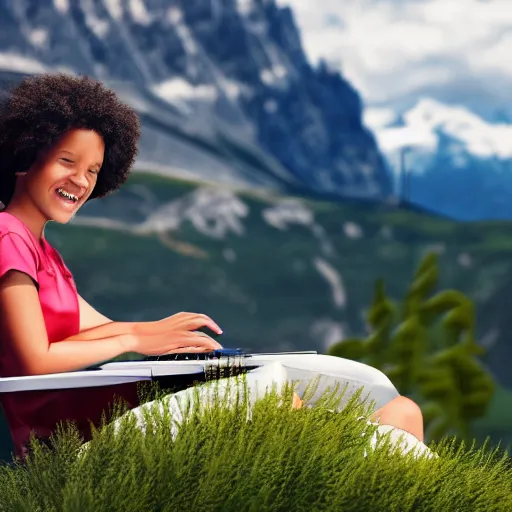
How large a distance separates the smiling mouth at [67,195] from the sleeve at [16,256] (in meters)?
0.17

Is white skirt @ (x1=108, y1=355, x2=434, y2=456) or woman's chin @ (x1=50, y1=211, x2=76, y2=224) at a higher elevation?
woman's chin @ (x1=50, y1=211, x2=76, y2=224)

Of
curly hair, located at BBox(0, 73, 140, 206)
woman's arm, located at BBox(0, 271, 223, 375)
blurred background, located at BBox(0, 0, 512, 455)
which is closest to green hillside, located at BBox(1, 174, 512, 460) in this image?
blurred background, located at BBox(0, 0, 512, 455)

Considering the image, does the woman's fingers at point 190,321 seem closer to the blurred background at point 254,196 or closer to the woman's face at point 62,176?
the woman's face at point 62,176

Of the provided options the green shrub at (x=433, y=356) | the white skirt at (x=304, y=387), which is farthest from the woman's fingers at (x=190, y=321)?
the green shrub at (x=433, y=356)

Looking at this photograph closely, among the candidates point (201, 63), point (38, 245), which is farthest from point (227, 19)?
point (38, 245)

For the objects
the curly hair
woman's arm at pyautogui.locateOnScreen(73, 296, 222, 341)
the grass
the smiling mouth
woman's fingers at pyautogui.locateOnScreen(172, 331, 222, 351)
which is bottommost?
the grass

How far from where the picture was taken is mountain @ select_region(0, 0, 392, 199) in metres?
9.20

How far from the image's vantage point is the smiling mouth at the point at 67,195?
2.19 m

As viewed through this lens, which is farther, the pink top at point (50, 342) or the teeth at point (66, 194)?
the teeth at point (66, 194)

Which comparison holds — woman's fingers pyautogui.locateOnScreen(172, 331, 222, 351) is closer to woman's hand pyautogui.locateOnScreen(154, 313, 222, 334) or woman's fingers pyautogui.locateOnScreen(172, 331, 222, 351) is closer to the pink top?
woman's hand pyautogui.locateOnScreen(154, 313, 222, 334)

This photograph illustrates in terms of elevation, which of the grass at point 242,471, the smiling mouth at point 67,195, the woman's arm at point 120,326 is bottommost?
the grass at point 242,471

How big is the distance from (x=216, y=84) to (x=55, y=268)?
25.9ft

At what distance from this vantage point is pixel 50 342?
2111 millimetres

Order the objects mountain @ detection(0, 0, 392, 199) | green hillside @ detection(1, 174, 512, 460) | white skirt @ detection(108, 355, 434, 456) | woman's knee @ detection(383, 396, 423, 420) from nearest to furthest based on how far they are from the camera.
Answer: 1. white skirt @ detection(108, 355, 434, 456)
2. woman's knee @ detection(383, 396, 423, 420)
3. green hillside @ detection(1, 174, 512, 460)
4. mountain @ detection(0, 0, 392, 199)
